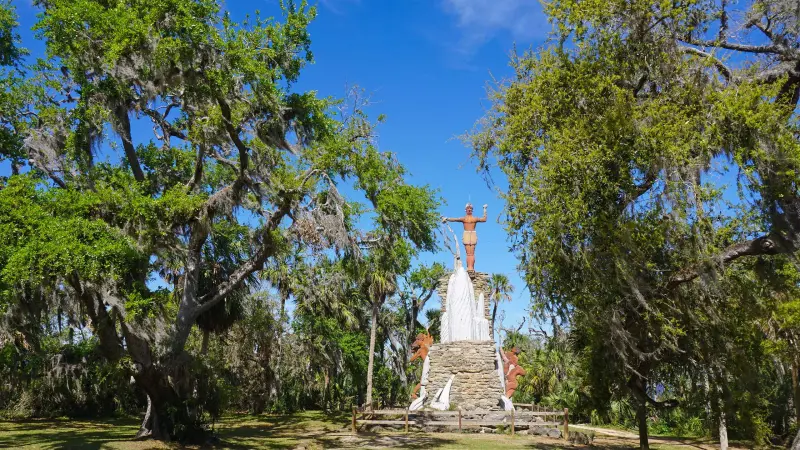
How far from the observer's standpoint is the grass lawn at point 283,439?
12586mm

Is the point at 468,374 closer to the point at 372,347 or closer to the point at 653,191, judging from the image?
the point at 372,347

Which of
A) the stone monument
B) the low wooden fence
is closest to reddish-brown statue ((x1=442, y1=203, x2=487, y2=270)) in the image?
the stone monument

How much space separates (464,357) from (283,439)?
882 centimetres

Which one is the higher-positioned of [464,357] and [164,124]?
[164,124]

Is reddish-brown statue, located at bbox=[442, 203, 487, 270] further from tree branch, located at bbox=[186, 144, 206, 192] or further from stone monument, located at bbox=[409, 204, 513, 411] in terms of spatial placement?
tree branch, located at bbox=[186, 144, 206, 192]

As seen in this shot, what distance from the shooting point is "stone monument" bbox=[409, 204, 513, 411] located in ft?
72.3

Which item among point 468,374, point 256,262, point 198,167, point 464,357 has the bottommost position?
point 468,374

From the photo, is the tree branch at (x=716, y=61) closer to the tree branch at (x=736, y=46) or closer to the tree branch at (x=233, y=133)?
the tree branch at (x=736, y=46)

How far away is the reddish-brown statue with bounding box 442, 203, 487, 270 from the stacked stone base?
3.72 metres

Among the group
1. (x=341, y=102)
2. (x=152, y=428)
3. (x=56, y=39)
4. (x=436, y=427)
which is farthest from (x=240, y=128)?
(x=436, y=427)

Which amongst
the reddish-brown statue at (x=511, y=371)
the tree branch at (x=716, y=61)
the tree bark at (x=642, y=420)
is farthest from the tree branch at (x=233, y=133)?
the reddish-brown statue at (x=511, y=371)

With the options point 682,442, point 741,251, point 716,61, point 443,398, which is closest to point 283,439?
point 443,398

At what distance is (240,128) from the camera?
12.4 metres

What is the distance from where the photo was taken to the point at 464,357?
22.5 m
